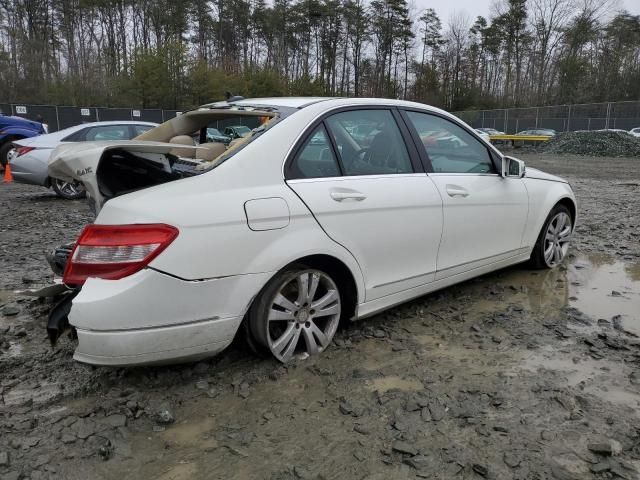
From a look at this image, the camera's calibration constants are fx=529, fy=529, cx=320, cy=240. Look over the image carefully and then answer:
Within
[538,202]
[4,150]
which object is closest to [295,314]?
[538,202]

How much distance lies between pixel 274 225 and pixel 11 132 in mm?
14278

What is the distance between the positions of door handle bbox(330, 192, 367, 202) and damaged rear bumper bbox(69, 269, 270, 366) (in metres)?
0.76

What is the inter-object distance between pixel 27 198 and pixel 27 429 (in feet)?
29.2

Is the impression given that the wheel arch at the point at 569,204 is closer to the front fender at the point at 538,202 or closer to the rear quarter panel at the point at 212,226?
the front fender at the point at 538,202

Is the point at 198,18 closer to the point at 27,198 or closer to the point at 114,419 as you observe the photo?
the point at 27,198

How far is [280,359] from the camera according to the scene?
3.08 meters

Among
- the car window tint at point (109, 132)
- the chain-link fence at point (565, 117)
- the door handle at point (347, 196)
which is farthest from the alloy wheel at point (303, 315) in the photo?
the chain-link fence at point (565, 117)

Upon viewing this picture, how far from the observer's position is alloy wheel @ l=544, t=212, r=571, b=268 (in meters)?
5.04

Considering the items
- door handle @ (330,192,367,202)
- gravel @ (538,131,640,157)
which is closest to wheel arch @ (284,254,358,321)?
door handle @ (330,192,367,202)

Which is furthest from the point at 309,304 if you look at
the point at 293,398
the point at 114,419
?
the point at 114,419

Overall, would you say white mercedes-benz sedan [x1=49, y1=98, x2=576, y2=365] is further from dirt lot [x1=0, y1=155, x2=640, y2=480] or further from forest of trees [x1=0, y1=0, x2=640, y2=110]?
forest of trees [x1=0, y1=0, x2=640, y2=110]

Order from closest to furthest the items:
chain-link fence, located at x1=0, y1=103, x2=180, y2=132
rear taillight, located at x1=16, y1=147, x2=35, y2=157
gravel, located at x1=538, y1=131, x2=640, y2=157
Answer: rear taillight, located at x1=16, y1=147, x2=35, y2=157
gravel, located at x1=538, y1=131, x2=640, y2=157
chain-link fence, located at x1=0, y1=103, x2=180, y2=132

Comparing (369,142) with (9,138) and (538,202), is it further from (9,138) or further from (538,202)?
(9,138)

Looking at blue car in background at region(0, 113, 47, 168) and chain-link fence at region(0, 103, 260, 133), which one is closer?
blue car in background at region(0, 113, 47, 168)
